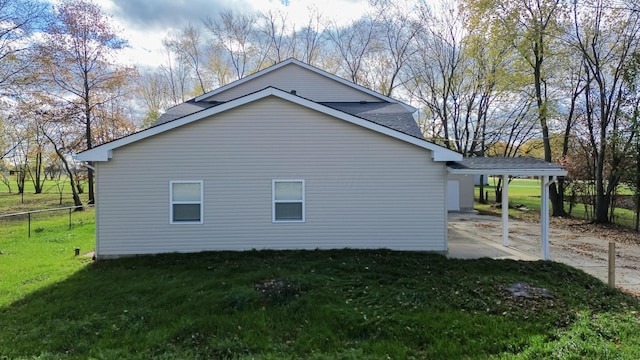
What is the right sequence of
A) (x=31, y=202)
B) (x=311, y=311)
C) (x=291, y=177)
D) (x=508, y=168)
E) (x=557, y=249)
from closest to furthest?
1. (x=311, y=311)
2. (x=508, y=168)
3. (x=291, y=177)
4. (x=557, y=249)
5. (x=31, y=202)

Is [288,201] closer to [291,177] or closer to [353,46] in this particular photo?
[291,177]

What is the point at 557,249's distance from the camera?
11.3m

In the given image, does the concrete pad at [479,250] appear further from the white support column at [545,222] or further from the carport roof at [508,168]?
the carport roof at [508,168]

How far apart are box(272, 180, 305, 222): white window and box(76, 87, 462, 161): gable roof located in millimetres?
2011

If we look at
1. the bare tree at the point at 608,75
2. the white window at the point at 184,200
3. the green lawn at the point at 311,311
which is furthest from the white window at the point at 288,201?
the bare tree at the point at 608,75

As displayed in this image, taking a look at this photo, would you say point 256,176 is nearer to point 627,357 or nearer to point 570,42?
point 627,357

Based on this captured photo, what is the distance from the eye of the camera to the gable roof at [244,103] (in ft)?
28.8

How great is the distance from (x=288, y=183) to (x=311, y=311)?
168 inches

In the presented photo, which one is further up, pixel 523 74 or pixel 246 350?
pixel 523 74

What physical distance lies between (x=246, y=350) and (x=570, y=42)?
21.0 m

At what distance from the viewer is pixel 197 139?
9.19 m

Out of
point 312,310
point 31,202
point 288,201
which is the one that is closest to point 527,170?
point 288,201

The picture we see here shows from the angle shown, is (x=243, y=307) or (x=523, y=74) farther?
(x=523, y=74)

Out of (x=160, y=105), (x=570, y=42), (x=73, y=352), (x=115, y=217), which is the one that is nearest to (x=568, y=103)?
(x=570, y=42)
